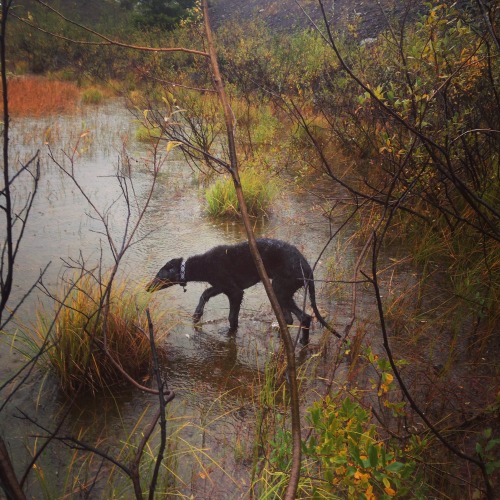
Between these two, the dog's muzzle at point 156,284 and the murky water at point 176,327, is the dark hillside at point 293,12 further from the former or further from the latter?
the dog's muzzle at point 156,284

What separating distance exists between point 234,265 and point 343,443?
7.54 feet

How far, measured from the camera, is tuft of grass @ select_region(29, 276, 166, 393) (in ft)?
10.2

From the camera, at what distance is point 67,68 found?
1764cm

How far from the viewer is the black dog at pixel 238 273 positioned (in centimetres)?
382

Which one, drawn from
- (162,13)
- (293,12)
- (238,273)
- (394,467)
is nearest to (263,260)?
(238,273)

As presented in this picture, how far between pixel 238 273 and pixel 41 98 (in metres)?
10.9

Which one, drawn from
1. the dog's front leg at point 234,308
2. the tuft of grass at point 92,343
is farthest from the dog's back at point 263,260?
the tuft of grass at point 92,343

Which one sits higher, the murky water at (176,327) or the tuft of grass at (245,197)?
the tuft of grass at (245,197)

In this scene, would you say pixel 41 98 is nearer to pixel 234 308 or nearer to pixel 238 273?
pixel 238 273

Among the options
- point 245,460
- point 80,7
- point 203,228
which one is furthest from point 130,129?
point 80,7

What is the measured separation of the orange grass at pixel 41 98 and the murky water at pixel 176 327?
3539 millimetres

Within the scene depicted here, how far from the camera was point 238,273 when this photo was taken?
4.03 m

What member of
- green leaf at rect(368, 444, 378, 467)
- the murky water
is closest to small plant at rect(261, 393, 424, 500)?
green leaf at rect(368, 444, 378, 467)

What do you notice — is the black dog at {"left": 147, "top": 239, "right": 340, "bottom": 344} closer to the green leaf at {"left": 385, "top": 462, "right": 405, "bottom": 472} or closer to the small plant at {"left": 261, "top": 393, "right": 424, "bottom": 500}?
the small plant at {"left": 261, "top": 393, "right": 424, "bottom": 500}
